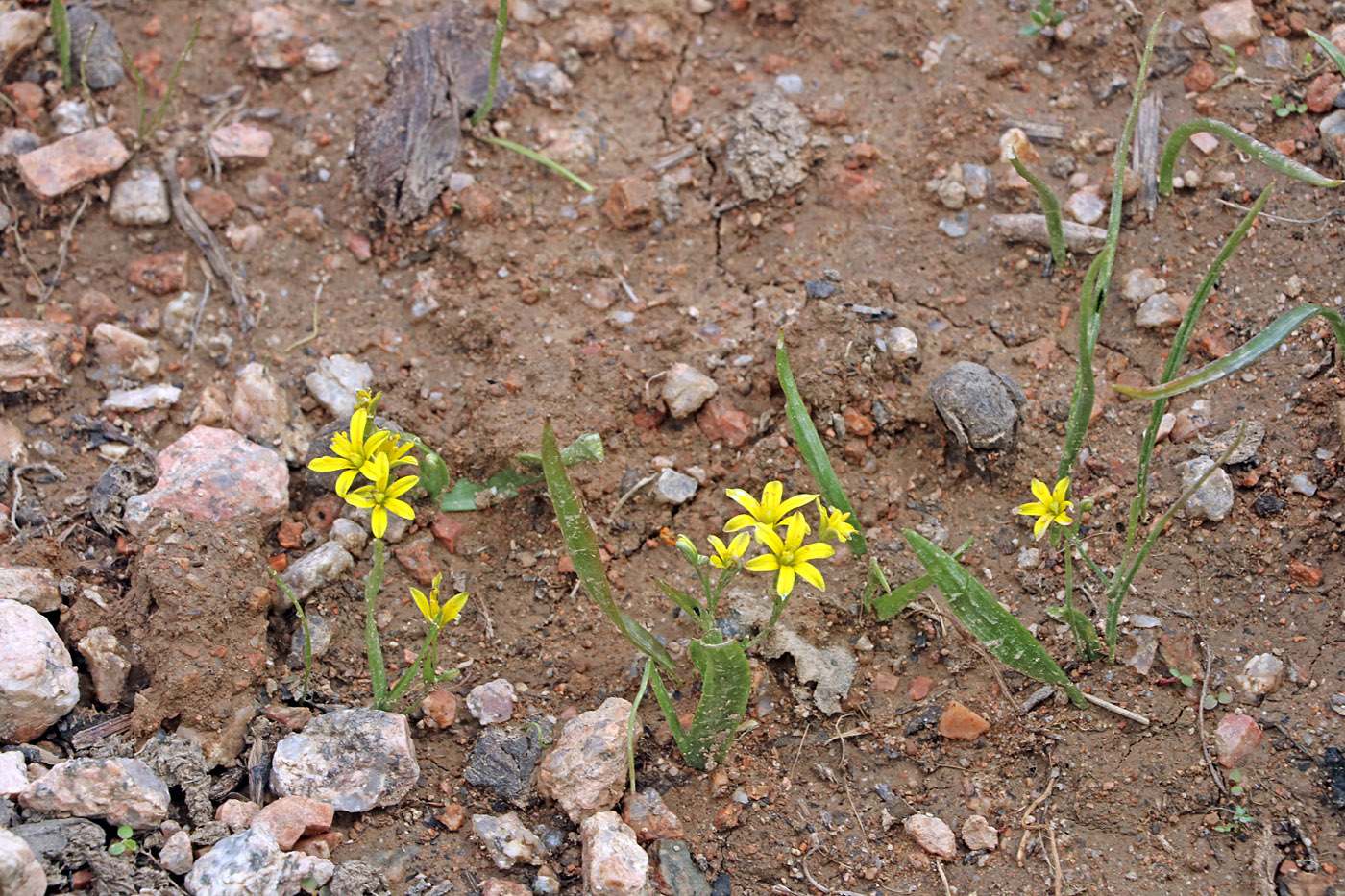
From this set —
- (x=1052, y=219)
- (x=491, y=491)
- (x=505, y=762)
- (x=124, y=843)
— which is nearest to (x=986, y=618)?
(x=505, y=762)

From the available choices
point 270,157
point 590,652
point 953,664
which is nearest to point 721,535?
point 590,652

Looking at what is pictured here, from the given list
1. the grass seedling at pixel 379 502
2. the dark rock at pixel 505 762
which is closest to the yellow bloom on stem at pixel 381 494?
the grass seedling at pixel 379 502

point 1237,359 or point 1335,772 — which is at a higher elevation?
point 1237,359

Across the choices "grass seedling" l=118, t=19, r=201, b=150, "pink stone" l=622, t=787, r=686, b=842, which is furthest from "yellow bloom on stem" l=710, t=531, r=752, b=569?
"grass seedling" l=118, t=19, r=201, b=150

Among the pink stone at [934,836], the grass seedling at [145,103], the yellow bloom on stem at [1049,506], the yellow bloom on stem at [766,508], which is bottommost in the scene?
the pink stone at [934,836]

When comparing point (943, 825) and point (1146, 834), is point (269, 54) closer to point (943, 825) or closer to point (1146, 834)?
point (943, 825)

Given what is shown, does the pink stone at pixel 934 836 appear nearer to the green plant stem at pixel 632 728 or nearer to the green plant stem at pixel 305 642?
the green plant stem at pixel 632 728

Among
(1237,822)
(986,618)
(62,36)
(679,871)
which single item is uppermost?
(62,36)

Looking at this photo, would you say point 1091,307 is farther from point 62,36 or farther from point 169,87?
point 62,36
